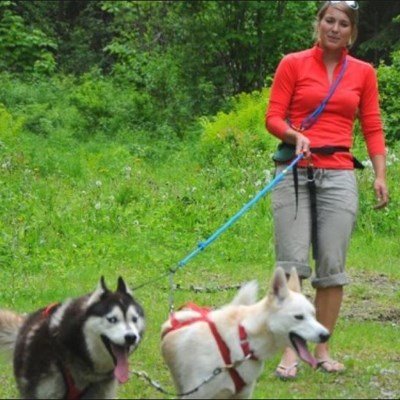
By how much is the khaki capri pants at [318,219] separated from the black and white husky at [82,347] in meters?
1.35

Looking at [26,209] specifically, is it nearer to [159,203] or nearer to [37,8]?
[159,203]

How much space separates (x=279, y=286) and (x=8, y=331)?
1.60m

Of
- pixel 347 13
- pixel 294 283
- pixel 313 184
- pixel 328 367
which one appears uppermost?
pixel 347 13

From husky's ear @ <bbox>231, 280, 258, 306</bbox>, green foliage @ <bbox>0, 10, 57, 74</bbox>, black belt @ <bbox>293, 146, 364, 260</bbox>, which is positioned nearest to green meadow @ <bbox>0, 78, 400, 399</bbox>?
husky's ear @ <bbox>231, 280, 258, 306</bbox>

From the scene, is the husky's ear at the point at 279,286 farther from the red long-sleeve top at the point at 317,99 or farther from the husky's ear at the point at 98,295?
the red long-sleeve top at the point at 317,99

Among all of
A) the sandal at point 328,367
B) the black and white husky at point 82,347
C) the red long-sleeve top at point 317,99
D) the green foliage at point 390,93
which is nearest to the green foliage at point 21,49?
the green foliage at point 390,93

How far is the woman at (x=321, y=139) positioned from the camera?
593 centimetres

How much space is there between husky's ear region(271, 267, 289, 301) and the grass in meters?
0.91

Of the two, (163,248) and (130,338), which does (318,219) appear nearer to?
(130,338)

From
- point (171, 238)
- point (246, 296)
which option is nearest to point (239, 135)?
point (171, 238)

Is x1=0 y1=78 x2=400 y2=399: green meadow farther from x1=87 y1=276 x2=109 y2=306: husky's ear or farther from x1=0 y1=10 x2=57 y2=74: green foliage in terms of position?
x1=0 y1=10 x2=57 y2=74: green foliage

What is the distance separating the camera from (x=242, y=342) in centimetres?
492

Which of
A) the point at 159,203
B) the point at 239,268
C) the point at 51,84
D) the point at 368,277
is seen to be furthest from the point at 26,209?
the point at 51,84

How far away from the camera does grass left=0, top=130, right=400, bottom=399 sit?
21.6 ft
